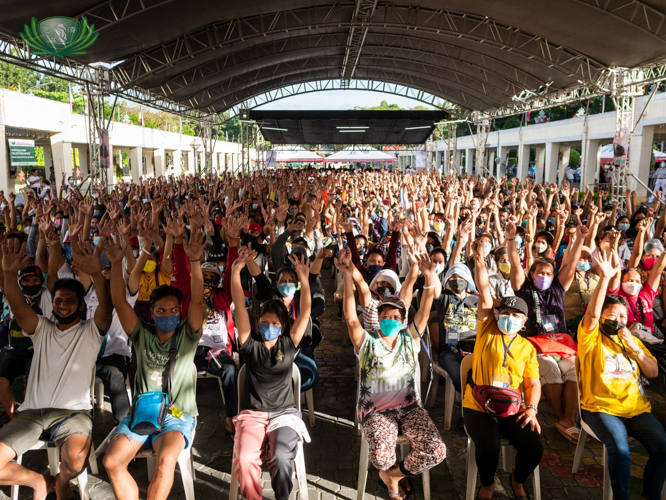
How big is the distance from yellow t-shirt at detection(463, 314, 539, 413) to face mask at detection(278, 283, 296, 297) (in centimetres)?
164

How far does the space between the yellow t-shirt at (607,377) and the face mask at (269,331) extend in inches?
81.2

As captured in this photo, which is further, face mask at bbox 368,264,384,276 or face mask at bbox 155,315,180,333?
face mask at bbox 368,264,384,276

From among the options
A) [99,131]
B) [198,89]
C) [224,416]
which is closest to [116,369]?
[224,416]

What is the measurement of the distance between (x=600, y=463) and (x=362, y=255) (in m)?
3.68

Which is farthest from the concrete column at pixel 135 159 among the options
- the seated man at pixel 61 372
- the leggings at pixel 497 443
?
the leggings at pixel 497 443

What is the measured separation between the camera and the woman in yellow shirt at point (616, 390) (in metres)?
3.06

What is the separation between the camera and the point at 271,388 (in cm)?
341

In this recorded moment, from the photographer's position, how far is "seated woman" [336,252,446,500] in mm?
3158

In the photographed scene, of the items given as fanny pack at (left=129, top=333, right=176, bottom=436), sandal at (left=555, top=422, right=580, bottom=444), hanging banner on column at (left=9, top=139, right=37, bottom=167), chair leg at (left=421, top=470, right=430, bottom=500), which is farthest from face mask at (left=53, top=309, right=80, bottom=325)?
hanging banner on column at (left=9, top=139, right=37, bottom=167)

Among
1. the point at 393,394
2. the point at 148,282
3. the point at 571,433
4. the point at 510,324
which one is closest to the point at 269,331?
the point at 393,394

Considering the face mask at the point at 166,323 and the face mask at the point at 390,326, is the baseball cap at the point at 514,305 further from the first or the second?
the face mask at the point at 166,323

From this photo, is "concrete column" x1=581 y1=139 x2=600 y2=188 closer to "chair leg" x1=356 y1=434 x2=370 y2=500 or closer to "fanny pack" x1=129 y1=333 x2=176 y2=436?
"chair leg" x1=356 y1=434 x2=370 y2=500

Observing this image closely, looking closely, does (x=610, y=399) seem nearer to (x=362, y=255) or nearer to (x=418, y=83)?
(x=362, y=255)

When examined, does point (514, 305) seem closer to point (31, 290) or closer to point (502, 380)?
point (502, 380)
